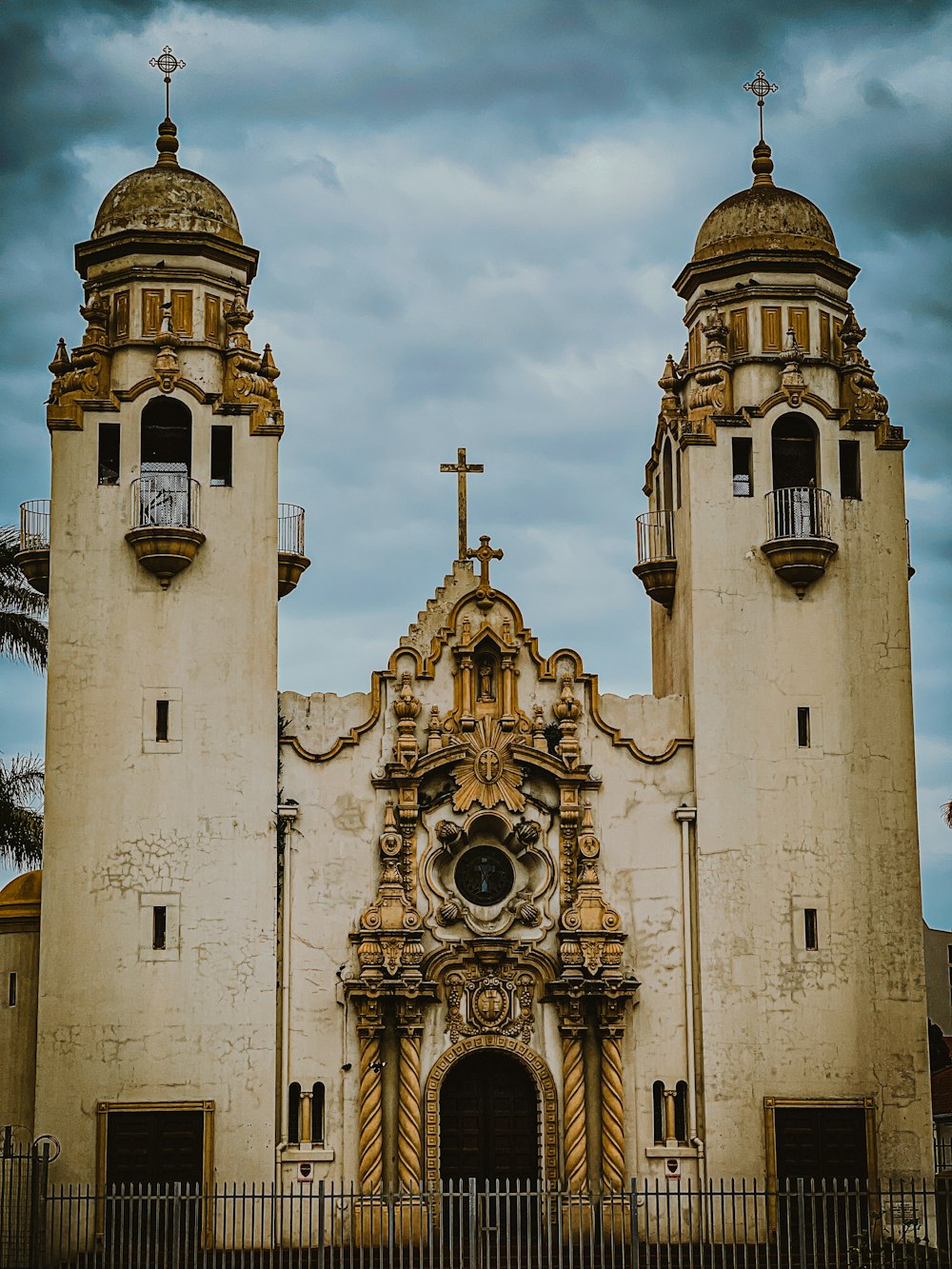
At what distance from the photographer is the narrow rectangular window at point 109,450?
35.5 meters

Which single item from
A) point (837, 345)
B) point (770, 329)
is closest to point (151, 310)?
point (770, 329)

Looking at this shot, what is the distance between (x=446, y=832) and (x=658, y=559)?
6.52 meters

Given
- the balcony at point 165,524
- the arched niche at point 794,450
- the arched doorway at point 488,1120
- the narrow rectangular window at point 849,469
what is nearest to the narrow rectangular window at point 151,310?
the balcony at point 165,524

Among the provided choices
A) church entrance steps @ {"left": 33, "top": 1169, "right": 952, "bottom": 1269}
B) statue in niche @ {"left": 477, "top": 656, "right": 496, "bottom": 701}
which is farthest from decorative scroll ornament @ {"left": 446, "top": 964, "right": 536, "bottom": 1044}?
statue in niche @ {"left": 477, "top": 656, "right": 496, "bottom": 701}

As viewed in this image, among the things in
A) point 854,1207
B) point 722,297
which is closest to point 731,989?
point 854,1207

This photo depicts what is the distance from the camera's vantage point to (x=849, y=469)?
36781mm

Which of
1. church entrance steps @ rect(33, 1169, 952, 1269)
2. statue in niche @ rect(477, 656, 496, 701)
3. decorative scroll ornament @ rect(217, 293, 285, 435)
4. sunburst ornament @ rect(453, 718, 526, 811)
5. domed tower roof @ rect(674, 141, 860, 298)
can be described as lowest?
church entrance steps @ rect(33, 1169, 952, 1269)

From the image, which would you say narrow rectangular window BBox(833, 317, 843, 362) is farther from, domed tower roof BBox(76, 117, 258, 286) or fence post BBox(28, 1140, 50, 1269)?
fence post BBox(28, 1140, 50, 1269)

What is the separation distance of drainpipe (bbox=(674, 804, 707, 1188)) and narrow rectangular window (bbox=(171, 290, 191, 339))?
1200 centimetres

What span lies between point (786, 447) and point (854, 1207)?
13.2m

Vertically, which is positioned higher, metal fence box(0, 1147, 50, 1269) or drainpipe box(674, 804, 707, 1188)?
drainpipe box(674, 804, 707, 1188)

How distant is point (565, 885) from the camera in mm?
34906

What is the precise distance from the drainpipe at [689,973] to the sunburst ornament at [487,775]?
283cm

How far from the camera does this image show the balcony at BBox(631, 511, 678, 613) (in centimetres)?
3712
